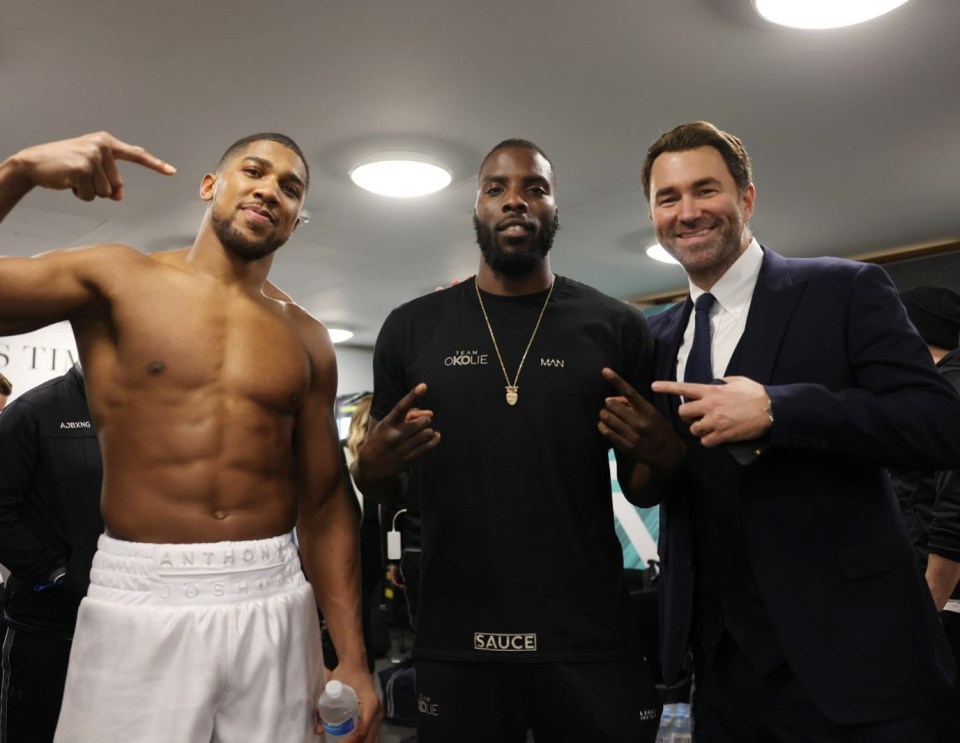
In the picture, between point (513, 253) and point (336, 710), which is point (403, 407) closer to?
point (513, 253)

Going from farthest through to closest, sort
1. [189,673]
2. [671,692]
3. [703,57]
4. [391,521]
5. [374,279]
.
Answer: [374,279]
[391,521]
[671,692]
[703,57]
[189,673]

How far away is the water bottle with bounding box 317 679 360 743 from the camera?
64.2 inches

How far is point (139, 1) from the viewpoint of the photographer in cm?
284

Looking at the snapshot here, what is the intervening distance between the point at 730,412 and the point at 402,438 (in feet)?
2.14

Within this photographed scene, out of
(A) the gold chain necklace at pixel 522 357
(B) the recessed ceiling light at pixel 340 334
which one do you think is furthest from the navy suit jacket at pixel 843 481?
(B) the recessed ceiling light at pixel 340 334

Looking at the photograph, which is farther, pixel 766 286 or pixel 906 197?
pixel 906 197

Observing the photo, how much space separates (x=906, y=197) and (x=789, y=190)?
83 cm

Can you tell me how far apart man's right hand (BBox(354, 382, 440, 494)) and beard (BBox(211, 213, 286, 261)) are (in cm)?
49

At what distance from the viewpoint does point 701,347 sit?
172 cm

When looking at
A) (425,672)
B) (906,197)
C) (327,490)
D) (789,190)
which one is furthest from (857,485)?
(906,197)

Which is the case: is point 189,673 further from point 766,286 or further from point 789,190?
point 789,190

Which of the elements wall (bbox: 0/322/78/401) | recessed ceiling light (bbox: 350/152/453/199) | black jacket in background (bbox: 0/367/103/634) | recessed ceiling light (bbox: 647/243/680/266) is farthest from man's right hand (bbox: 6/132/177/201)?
wall (bbox: 0/322/78/401)

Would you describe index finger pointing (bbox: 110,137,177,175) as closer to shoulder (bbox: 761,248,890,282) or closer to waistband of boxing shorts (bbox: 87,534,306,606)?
waistband of boxing shorts (bbox: 87,534,306,606)

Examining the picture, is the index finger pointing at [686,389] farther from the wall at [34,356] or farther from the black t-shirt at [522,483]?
the wall at [34,356]
